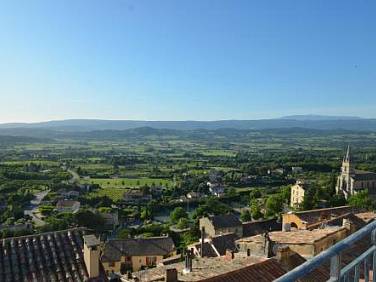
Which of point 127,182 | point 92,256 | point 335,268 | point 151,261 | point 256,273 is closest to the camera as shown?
point 335,268

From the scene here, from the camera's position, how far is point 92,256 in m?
8.13

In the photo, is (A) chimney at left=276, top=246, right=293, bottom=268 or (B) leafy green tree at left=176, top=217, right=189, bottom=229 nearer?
(A) chimney at left=276, top=246, right=293, bottom=268

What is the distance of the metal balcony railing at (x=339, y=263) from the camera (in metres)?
2.15

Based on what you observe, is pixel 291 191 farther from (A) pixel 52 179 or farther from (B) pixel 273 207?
(A) pixel 52 179

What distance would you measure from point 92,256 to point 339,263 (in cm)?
631

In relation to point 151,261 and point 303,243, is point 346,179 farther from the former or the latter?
point 303,243

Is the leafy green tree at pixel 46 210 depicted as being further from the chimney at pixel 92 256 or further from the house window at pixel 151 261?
the chimney at pixel 92 256

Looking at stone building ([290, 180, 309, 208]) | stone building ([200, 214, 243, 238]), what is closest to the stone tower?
stone building ([290, 180, 309, 208])

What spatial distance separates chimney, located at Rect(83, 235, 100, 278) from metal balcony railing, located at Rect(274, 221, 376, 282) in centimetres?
591

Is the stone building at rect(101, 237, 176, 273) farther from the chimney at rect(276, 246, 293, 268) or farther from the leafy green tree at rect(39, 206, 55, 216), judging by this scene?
the leafy green tree at rect(39, 206, 55, 216)

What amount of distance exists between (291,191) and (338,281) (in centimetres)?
6208

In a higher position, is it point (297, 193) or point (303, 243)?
point (303, 243)

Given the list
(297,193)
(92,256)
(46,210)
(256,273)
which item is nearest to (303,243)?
(256,273)

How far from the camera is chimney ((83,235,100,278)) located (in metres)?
8.12
